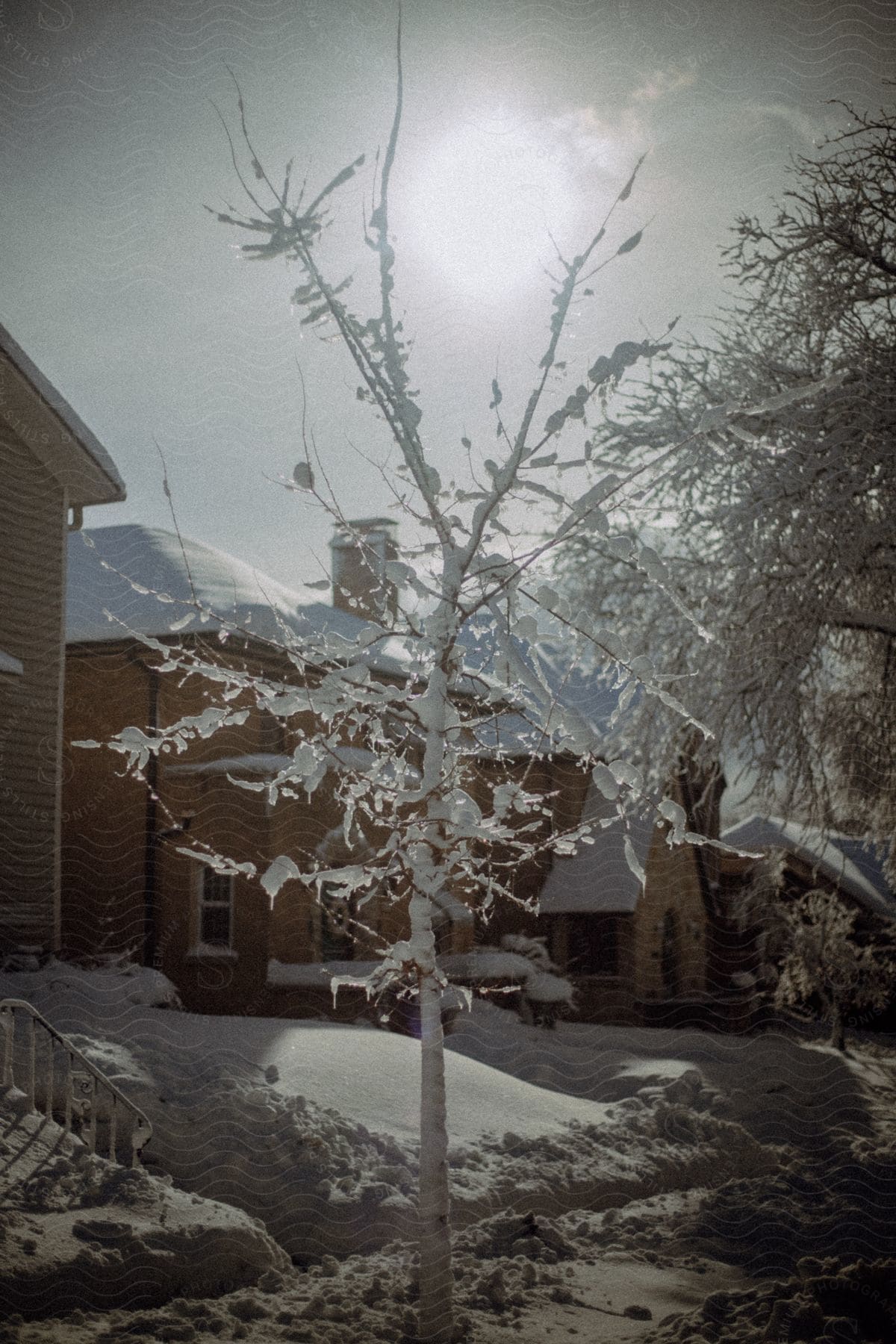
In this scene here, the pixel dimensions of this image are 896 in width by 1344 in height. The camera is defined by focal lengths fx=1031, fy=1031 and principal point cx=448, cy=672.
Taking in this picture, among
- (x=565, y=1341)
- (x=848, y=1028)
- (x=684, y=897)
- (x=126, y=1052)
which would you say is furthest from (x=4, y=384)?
(x=848, y=1028)

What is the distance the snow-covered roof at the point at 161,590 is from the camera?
12.3 metres

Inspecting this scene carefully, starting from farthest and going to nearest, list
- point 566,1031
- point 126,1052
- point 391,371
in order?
point 566,1031 < point 126,1052 < point 391,371

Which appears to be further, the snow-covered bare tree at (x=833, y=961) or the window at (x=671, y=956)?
the window at (x=671, y=956)

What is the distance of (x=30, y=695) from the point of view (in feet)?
34.8

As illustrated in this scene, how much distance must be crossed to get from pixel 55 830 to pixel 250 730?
3210mm

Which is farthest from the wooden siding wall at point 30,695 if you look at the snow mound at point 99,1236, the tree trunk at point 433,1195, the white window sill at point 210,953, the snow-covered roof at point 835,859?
the snow-covered roof at point 835,859

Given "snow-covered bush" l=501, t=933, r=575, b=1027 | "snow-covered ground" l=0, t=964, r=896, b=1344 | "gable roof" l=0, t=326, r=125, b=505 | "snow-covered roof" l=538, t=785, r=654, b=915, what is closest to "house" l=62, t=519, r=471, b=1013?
"gable roof" l=0, t=326, r=125, b=505

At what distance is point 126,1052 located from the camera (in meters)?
7.49

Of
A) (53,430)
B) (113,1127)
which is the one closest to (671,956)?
(53,430)

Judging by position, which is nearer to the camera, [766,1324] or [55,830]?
[766,1324]

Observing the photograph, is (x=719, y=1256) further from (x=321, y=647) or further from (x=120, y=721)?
(x=120, y=721)

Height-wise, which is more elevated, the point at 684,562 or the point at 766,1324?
the point at 684,562

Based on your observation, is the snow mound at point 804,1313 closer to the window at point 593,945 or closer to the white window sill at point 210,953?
the white window sill at point 210,953

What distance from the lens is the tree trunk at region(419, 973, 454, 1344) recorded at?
3.93m
